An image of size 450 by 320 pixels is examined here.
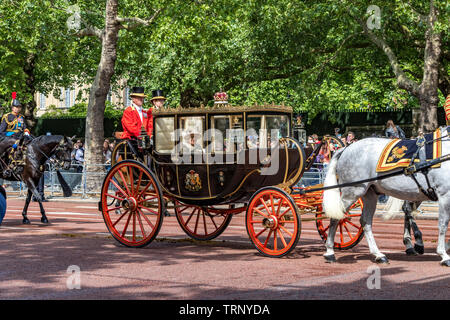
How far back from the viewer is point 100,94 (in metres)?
24.9

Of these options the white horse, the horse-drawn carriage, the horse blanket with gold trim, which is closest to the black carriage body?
the horse-drawn carriage

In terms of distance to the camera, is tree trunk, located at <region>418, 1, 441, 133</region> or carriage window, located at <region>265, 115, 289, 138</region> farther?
tree trunk, located at <region>418, 1, 441, 133</region>

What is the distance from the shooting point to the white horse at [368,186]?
8.74 metres

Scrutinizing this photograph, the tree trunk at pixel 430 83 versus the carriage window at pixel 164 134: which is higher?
the tree trunk at pixel 430 83

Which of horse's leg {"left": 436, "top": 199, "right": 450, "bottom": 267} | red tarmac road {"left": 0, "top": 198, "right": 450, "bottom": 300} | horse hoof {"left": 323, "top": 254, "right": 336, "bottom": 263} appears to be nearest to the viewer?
red tarmac road {"left": 0, "top": 198, "right": 450, "bottom": 300}

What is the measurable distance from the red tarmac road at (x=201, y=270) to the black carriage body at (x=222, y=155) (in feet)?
3.10

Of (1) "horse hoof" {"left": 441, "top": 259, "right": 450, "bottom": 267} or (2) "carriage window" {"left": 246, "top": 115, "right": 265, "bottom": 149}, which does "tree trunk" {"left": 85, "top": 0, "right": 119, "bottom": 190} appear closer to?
(2) "carriage window" {"left": 246, "top": 115, "right": 265, "bottom": 149}

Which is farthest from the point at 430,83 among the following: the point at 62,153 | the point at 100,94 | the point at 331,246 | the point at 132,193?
the point at 331,246

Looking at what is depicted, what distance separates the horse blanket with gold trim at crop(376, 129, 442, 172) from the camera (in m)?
8.88

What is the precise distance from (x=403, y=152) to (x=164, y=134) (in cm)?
372

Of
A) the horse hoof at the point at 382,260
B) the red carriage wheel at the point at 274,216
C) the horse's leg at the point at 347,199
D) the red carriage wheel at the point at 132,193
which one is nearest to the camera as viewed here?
the horse hoof at the point at 382,260

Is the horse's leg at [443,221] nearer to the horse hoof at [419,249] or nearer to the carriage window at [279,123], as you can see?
the horse hoof at [419,249]

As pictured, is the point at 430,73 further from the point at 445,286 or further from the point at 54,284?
the point at 54,284

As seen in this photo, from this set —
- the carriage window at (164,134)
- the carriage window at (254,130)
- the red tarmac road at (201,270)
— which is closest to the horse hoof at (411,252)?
the red tarmac road at (201,270)
